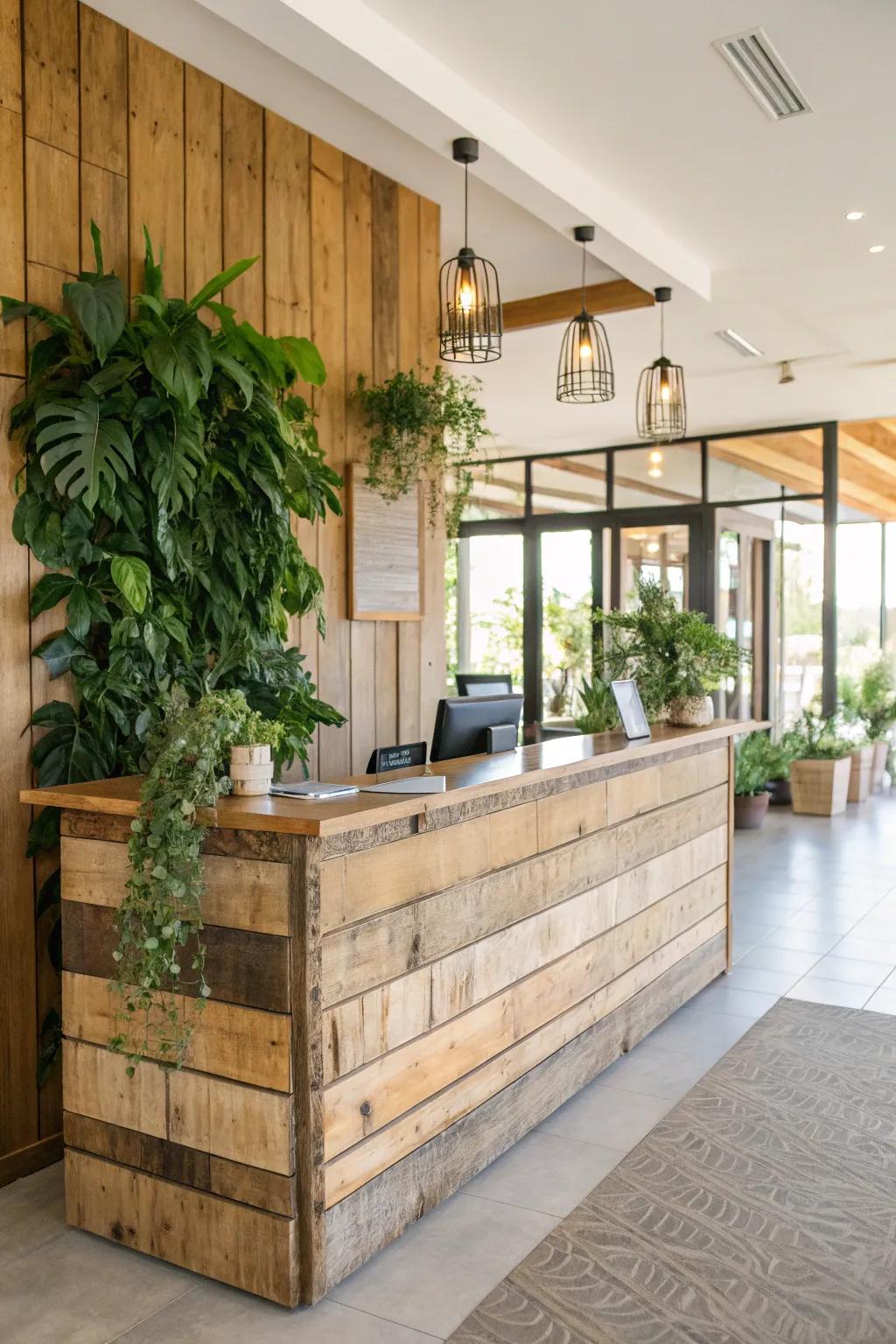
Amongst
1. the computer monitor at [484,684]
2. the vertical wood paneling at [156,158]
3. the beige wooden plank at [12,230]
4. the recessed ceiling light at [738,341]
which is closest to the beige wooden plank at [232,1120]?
the beige wooden plank at [12,230]

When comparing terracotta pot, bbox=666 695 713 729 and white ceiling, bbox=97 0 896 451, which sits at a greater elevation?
white ceiling, bbox=97 0 896 451

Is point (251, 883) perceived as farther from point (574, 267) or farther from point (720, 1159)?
point (574, 267)

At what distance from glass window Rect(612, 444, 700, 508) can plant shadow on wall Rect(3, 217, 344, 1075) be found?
7045mm

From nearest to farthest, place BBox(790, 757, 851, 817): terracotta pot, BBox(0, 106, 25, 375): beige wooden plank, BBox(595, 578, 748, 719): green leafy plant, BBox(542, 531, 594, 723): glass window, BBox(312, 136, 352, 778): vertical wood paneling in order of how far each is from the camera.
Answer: BBox(0, 106, 25, 375): beige wooden plank
BBox(312, 136, 352, 778): vertical wood paneling
BBox(595, 578, 748, 719): green leafy plant
BBox(790, 757, 851, 817): terracotta pot
BBox(542, 531, 594, 723): glass window

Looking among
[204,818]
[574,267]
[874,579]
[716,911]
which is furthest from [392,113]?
[874,579]

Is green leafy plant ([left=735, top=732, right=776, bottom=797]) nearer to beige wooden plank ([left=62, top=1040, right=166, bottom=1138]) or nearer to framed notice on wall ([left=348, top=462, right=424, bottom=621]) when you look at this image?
framed notice on wall ([left=348, top=462, right=424, bottom=621])

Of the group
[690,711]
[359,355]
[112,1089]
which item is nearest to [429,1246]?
[112,1089]

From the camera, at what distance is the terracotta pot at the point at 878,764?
1021 cm

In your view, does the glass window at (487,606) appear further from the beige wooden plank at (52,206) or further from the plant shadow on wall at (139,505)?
the beige wooden plank at (52,206)

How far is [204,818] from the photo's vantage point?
2.41 m

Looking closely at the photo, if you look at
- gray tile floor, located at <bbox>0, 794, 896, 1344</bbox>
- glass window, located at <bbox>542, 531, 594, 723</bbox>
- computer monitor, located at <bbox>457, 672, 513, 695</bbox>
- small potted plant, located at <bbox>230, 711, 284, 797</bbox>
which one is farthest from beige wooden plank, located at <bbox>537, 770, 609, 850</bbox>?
glass window, located at <bbox>542, 531, 594, 723</bbox>

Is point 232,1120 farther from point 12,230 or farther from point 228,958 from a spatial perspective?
point 12,230

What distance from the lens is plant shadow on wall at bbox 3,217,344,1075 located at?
2975 millimetres

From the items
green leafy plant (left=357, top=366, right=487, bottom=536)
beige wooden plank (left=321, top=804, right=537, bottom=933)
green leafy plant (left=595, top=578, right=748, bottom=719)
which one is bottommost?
beige wooden plank (left=321, top=804, right=537, bottom=933)
